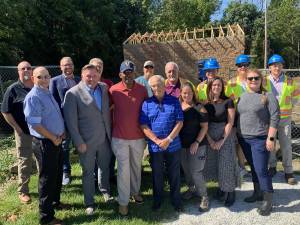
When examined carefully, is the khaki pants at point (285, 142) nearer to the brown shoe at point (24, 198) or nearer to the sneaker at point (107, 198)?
the sneaker at point (107, 198)

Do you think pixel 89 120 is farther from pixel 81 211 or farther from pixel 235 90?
pixel 235 90

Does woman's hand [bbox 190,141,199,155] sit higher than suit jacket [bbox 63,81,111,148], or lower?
lower

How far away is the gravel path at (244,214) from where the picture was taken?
485 centimetres

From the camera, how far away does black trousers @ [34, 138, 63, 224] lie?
461 cm

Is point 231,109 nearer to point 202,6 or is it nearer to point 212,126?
point 212,126

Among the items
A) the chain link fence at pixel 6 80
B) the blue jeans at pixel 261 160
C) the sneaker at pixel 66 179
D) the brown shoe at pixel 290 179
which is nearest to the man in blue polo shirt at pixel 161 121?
the blue jeans at pixel 261 160

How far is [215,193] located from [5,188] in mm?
3798

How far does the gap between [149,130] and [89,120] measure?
831mm

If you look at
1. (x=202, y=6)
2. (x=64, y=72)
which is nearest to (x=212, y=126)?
(x=64, y=72)

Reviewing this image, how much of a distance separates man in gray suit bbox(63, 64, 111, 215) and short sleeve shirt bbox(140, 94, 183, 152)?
59cm

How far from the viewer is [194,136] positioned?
5.12m

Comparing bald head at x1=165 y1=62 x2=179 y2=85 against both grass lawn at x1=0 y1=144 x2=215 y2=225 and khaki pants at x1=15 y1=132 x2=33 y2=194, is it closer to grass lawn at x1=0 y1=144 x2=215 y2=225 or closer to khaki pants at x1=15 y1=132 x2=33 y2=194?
grass lawn at x1=0 y1=144 x2=215 y2=225

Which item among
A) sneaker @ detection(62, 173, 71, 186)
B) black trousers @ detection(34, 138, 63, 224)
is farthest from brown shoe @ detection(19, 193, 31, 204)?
black trousers @ detection(34, 138, 63, 224)

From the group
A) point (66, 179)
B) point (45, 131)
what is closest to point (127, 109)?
point (45, 131)
